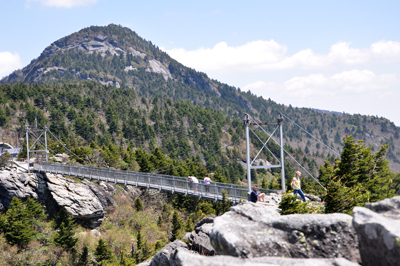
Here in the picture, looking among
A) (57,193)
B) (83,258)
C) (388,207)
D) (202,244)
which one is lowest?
(83,258)

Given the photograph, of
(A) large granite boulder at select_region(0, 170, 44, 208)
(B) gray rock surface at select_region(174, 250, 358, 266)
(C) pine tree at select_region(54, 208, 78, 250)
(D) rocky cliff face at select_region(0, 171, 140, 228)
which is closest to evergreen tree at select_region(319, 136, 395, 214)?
(B) gray rock surface at select_region(174, 250, 358, 266)

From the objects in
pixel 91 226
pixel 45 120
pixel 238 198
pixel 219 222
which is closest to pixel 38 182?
pixel 91 226

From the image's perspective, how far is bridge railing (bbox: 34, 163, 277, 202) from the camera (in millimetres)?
17306

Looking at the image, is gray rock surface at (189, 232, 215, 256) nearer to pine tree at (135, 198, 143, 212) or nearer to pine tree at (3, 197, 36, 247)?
pine tree at (3, 197, 36, 247)

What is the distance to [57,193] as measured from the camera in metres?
28.5

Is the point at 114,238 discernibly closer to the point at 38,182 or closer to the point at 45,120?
the point at 38,182

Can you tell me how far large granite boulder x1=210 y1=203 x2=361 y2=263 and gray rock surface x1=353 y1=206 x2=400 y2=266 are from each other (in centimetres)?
53

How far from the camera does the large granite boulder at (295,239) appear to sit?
16.3 feet

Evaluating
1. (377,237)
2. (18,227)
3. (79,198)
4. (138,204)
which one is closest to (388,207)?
(377,237)

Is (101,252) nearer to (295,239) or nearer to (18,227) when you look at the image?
(18,227)

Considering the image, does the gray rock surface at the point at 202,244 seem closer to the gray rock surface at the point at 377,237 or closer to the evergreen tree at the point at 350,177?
the evergreen tree at the point at 350,177

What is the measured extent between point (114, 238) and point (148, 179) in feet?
31.9

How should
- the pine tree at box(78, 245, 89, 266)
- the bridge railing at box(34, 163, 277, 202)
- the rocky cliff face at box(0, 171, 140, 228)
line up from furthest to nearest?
the rocky cliff face at box(0, 171, 140, 228) < the pine tree at box(78, 245, 89, 266) < the bridge railing at box(34, 163, 277, 202)

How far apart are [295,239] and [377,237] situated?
132cm
